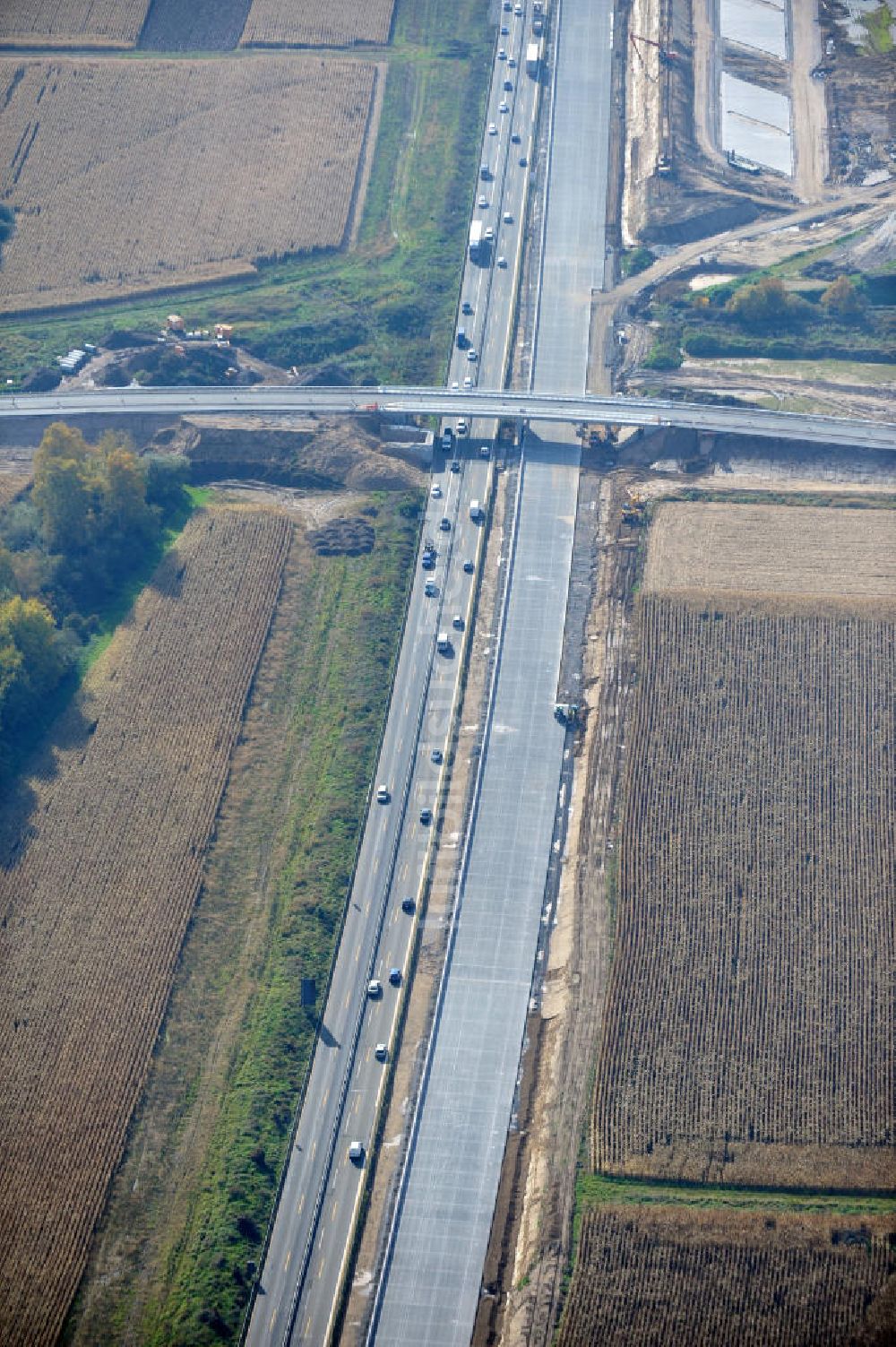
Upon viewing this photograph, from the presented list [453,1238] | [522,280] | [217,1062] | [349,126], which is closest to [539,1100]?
[453,1238]

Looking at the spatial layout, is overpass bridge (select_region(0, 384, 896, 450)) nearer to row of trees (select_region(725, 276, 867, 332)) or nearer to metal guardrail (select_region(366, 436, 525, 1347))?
metal guardrail (select_region(366, 436, 525, 1347))

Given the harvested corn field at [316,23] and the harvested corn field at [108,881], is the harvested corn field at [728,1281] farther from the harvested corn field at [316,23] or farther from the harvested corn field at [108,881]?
the harvested corn field at [316,23]

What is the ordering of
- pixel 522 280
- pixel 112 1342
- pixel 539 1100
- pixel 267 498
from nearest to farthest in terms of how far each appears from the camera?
pixel 112 1342 < pixel 539 1100 < pixel 267 498 < pixel 522 280

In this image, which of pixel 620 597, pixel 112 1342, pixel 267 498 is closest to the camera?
pixel 112 1342

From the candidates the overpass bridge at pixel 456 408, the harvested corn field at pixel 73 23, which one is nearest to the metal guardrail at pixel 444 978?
the overpass bridge at pixel 456 408

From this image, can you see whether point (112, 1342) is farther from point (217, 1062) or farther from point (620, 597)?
point (620, 597)

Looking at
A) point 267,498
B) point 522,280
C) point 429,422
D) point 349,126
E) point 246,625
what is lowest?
point 246,625

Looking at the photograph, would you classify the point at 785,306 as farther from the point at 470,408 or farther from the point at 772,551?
the point at 470,408

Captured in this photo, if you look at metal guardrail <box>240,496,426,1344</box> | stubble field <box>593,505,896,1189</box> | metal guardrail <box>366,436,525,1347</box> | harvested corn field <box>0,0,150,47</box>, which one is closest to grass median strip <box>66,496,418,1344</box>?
metal guardrail <box>240,496,426,1344</box>
